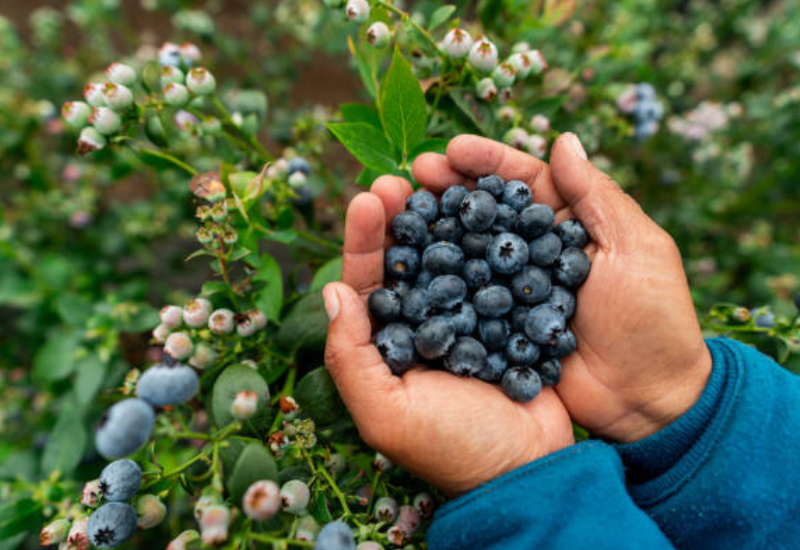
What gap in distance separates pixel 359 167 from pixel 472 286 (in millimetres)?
1814

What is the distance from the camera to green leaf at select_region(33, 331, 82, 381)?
1519 millimetres

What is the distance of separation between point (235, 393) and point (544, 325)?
0.63 meters

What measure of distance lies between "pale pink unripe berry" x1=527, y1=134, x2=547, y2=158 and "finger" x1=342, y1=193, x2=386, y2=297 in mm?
452

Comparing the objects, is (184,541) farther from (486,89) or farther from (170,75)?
(486,89)

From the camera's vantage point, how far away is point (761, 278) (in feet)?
6.57

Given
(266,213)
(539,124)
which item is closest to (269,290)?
(266,213)

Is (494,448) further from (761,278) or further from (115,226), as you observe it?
(115,226)

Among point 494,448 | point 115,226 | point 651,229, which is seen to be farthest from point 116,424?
point 115,226


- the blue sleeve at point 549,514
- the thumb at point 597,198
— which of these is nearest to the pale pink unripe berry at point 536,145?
the thumb at point 597,198

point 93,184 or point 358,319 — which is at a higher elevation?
point 358,319

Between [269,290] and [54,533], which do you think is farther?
[269,290]

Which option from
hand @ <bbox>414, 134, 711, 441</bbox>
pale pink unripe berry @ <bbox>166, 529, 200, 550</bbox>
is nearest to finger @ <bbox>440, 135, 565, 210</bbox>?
hand @ <bbox>414, 134, 711, 441</bbox>

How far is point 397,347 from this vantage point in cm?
101

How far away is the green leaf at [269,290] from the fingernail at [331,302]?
0.56ft
